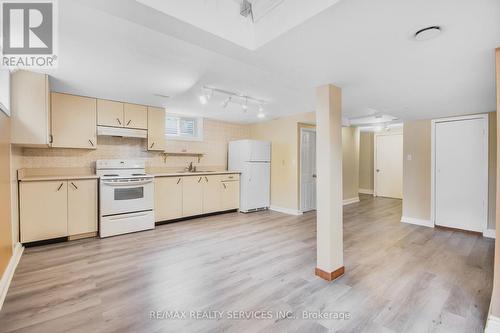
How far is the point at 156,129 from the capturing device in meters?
4.32

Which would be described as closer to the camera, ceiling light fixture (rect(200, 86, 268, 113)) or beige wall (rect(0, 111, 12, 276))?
beige wall (rect(0, 111, 12, 276))

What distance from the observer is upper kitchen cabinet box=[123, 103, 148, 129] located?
13.0 ft

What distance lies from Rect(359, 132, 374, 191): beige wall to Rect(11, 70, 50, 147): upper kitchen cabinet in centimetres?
842

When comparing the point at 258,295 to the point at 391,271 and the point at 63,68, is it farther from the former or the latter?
the point at 63,68

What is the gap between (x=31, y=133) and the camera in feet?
9.27

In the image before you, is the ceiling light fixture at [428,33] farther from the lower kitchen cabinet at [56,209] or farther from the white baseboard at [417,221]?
the lower kitchen cabinet at [56,209]

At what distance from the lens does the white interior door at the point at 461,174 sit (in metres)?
3.81

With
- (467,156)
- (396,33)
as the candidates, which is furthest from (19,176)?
(467,156)

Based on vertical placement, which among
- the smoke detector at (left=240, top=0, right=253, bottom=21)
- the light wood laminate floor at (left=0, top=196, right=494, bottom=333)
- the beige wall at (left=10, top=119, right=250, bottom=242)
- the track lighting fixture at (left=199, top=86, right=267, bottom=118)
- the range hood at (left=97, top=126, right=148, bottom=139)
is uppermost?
the smoke detector at (left=240, top=0, right=253, bottom=21)

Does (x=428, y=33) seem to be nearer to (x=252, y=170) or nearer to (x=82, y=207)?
(x=252, y=170)

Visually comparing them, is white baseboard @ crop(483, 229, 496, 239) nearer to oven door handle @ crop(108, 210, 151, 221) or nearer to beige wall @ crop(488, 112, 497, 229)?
beige wall @ crop(488, 112, 497, 229)

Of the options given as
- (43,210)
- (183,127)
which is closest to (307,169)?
(183,127)

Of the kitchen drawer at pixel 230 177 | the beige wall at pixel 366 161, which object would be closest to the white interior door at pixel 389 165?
the beige wall at pixel 366 161

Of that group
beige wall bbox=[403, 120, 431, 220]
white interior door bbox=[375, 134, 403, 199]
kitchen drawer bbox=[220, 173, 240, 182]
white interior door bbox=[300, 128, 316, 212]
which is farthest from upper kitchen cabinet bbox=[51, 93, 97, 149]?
white interior door bbox=[375, 134, 403, 199]
